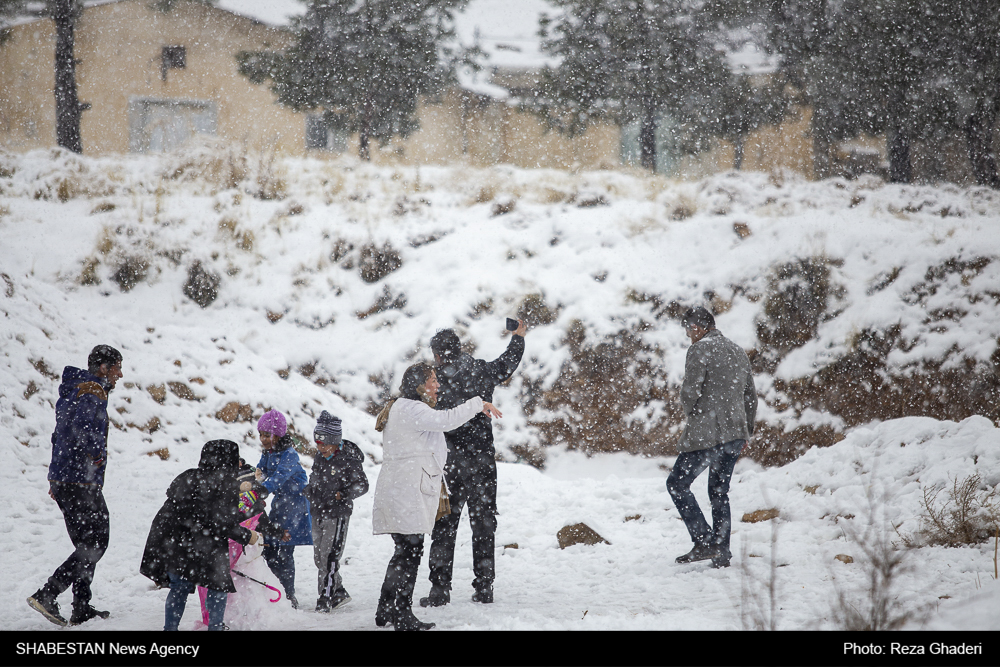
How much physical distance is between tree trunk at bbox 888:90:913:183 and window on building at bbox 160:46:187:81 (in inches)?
698

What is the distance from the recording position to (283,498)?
15.2ft

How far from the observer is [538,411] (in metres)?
9.49

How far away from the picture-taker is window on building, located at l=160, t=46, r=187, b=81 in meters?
20.6

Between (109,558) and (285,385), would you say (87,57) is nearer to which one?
(285,385)

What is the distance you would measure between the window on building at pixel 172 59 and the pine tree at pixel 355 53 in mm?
5165

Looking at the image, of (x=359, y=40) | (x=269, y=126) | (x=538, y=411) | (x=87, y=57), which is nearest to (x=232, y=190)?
(x=359, y=40)

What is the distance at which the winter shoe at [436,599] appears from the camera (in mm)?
4418

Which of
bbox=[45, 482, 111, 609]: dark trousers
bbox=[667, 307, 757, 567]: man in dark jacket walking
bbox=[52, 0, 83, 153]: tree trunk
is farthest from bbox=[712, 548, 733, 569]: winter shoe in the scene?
bbox=[52, 0, 83, 153]: tree trunk

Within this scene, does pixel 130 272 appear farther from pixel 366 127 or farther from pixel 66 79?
pixel 366 127

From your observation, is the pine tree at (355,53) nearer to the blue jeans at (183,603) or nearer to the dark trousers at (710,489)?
the dark trousers at (710,489)

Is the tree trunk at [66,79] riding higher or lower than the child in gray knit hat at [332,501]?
higher

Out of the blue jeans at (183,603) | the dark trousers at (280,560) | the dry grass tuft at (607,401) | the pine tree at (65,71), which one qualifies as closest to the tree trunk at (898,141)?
the dry grass tuft at (607,401)

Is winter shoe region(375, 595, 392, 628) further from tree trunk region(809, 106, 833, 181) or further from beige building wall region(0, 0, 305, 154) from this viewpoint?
beige building wall region(0, 0, 305, 154)

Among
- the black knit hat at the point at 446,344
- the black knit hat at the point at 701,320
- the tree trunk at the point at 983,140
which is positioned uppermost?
the tree trunk at the point at 983,140
